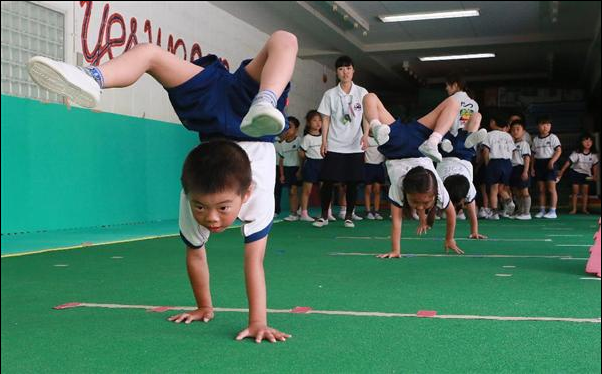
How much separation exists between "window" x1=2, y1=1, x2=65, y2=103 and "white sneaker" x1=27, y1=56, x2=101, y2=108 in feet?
16.2

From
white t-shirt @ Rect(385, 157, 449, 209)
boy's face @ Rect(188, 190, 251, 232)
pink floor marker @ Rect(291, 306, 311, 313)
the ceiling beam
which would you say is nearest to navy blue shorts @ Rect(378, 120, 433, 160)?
white t-shirt @ Rect(385, 157, 449, 209)

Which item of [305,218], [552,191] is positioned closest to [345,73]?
Answer: [305,218]

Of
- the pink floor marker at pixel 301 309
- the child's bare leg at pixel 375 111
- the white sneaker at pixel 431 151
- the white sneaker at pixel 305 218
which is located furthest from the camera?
the white sneaker at pixel 305 218

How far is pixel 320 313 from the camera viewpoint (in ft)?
8.32

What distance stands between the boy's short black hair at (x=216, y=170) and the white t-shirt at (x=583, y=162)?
9.06 meters

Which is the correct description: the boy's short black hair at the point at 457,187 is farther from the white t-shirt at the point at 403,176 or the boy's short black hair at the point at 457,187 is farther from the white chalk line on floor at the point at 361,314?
the white chalk line on floor at the point at 361,314

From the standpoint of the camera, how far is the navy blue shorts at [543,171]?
9352mm

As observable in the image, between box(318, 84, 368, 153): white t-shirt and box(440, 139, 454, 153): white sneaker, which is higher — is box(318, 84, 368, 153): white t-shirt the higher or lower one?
the higher one

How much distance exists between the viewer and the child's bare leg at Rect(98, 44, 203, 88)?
1853mm

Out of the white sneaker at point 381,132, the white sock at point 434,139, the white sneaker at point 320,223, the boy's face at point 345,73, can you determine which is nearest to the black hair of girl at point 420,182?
the white sock at point 434,139

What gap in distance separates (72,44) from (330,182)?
304 cm

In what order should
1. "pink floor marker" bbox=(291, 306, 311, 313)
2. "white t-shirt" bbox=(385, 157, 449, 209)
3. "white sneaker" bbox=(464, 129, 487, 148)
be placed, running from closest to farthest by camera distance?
"pink floor marker" bbox=(291, 306, 311, 313), "white t-shirt" bbox=(385, 157, 449, 209), "white sneaker" bbox=(464, 129, 487, 148)

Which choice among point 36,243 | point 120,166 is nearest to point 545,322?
point 36,243

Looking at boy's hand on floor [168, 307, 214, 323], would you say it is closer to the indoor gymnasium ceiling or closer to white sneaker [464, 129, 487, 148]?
white sneaker [464, 129, 487, 148]
